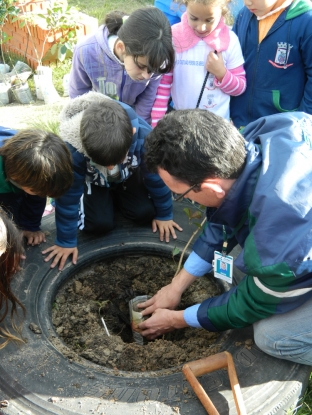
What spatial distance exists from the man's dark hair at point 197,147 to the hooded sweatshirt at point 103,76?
1132 millimetres

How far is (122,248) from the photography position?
2.76 meters

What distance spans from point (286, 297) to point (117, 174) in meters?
1.26

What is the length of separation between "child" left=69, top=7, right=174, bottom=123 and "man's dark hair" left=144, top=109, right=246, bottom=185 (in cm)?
88

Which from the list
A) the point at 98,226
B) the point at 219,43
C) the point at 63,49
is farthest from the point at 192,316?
the point at 63,49

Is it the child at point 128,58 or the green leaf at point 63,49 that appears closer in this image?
the child at point 128,58

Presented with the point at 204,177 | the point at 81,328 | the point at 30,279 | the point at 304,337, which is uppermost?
the point at 204,177

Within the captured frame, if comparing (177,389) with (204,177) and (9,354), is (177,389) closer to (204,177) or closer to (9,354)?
(9,354)

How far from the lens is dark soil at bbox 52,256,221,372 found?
218 centimetres

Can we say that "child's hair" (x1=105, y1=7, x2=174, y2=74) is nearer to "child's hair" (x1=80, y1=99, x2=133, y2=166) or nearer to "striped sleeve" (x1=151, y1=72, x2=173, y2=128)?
"child's hair" (x1=80, y1=99, x2=133, y2=166)

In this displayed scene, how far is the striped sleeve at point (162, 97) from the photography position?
3.17m

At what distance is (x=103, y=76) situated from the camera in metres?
3.00

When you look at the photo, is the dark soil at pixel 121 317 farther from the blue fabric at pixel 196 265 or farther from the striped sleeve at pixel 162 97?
the striped sleeve at pixel 162 97

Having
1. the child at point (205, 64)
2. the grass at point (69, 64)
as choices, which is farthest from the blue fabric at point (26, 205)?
the grass at point (69, 64)

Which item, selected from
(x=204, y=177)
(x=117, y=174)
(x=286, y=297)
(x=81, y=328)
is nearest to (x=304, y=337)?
(x=286, y=297)
